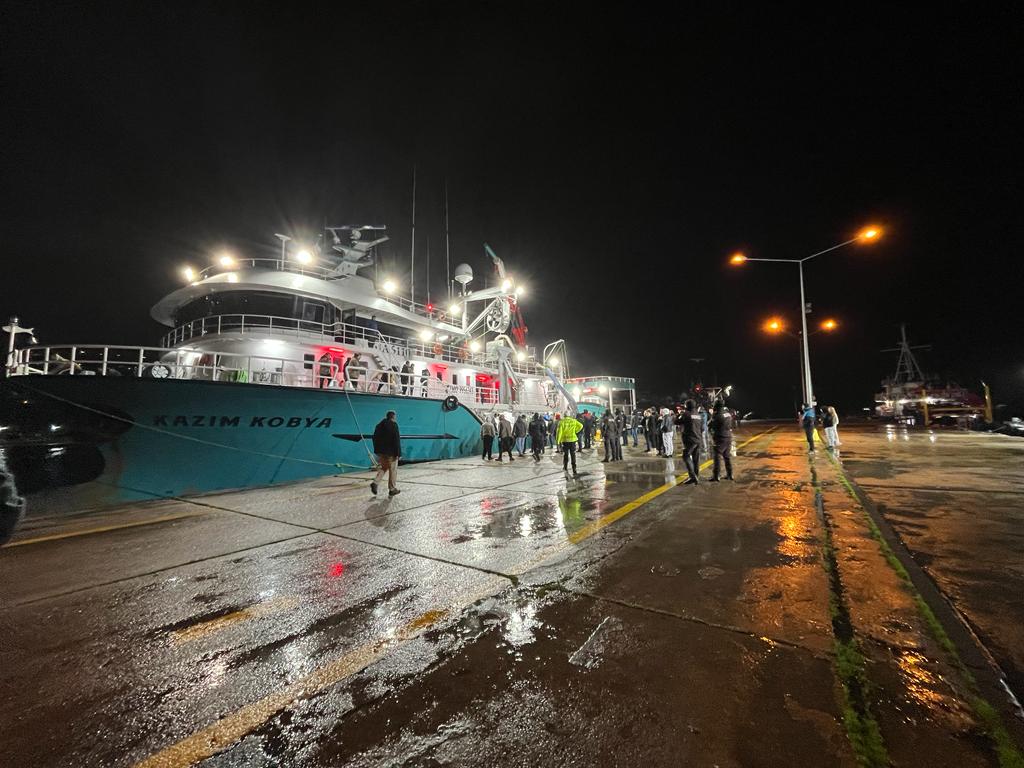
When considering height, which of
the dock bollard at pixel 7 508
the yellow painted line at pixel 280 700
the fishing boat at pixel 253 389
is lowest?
the yellow painted line at pixel 280 700

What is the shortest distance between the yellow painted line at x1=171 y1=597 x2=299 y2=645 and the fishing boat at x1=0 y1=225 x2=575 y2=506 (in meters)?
6.43

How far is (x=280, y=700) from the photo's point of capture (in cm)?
204

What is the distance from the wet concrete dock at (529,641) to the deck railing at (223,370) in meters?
3.62

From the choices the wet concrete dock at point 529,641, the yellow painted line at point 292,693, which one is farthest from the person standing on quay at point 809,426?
the yellow painted line at point 292,693

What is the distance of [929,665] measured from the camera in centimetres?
212

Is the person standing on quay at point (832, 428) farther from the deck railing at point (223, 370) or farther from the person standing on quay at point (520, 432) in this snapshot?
the deck railing at point (223, 370)

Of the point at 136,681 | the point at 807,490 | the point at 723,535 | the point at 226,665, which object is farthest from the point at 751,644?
the point at 807,490

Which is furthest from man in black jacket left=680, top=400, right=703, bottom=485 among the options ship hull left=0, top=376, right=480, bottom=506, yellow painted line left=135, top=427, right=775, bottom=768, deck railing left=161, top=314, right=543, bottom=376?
deck railing left=161, top=314, right=543, bottom=376

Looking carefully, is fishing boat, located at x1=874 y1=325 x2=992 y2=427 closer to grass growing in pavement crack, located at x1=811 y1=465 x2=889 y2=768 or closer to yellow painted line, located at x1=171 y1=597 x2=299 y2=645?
grass growing in pavement crack, located at x1=811 y1=465 x2=889 y2=768

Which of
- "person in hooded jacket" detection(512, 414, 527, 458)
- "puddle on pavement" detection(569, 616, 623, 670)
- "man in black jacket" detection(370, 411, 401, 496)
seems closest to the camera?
"puddle on pavement" detection(569, 616, 623, 670)

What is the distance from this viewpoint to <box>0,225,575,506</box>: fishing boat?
7418 mm

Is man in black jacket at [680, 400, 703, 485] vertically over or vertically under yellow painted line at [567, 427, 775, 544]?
over

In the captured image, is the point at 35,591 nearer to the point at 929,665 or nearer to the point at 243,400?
the point at 243,400

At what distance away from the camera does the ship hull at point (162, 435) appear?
7289 mm
